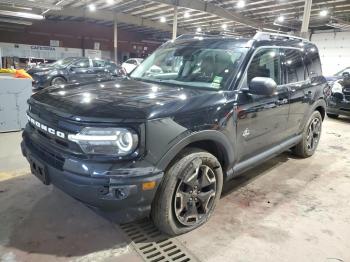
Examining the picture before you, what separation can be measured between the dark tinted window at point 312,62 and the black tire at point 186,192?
2.27 metres

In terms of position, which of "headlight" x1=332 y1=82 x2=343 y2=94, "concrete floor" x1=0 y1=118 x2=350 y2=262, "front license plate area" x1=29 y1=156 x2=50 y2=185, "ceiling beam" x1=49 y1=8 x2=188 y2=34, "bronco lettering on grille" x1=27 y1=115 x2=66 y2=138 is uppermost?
"ceiling beam" x1=49 y1=8 x2=188 y2=34

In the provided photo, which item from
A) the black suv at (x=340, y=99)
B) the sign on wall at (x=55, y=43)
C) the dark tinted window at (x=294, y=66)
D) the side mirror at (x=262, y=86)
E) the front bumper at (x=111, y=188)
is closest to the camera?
the front bumper at (x=111, y=188)

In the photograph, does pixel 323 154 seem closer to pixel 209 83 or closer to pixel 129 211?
pixel 209 83

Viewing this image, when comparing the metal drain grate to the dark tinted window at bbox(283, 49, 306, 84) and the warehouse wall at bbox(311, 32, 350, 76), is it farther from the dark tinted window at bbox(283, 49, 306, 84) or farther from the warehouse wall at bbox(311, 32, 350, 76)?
the warehouse wall at bbox(311, 32, 350, 76)

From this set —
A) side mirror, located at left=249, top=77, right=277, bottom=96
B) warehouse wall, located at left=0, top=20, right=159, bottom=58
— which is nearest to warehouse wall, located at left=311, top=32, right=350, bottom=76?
warehouse wall, located at left=0, top=20, right=159, bottom=58

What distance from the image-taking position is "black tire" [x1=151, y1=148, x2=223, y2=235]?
7.16 ft

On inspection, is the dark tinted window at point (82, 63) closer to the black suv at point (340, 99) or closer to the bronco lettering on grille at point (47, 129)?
the black suv at point (340, 99)

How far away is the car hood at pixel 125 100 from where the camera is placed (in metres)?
1.99

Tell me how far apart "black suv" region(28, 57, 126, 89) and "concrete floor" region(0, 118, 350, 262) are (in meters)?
7.35

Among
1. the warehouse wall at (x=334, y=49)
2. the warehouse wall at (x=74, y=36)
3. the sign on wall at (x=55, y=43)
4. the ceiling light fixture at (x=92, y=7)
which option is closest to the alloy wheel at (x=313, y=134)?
the ceiling light fixture at (x=92, y=7)

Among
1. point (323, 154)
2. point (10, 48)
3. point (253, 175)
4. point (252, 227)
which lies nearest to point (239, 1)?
point (323, 154)

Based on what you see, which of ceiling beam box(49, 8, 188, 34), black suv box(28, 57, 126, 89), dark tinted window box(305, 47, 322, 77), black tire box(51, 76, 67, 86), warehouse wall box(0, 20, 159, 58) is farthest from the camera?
warehouse wall box(0, 20, 159, 58)

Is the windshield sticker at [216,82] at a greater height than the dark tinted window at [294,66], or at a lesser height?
lesser

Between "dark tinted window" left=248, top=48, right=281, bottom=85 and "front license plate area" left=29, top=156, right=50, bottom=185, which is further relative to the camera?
"dark tinted window" left=248, top=48, right=281, bottom=85
